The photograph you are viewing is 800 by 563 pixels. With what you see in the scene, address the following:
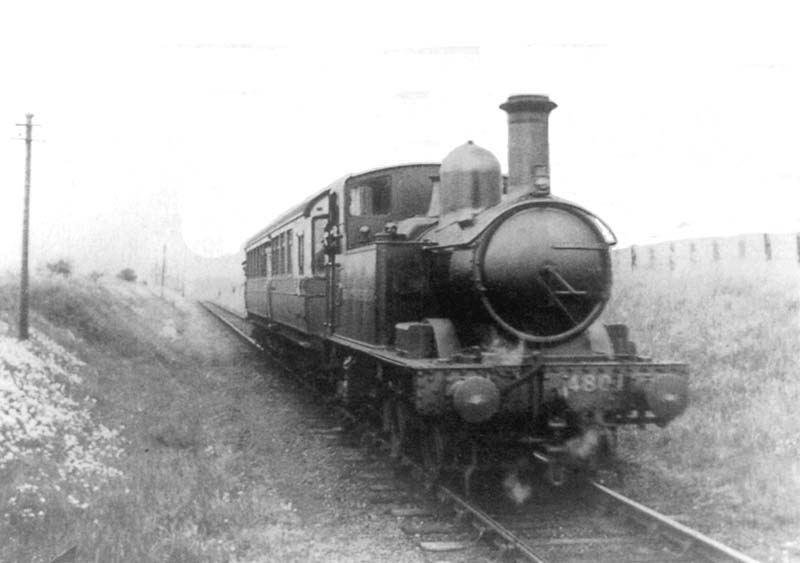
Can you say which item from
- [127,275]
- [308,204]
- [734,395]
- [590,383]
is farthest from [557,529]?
[127,275]

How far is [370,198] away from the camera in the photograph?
9320 millimetres

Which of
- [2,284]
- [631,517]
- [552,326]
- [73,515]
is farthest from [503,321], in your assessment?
[2,284]

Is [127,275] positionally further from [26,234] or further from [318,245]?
[318,245]

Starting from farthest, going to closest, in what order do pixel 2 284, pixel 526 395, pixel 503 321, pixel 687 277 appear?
pixel 2 284 < pixel 687 277 < pixel 503 321 < pixel 526 395

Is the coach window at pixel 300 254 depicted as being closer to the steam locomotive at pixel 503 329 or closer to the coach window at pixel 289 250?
the coach window at pixel 289 250

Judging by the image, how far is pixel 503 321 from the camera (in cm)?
702

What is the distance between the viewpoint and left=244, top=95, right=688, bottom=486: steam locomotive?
657 centimetres

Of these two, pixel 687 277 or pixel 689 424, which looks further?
pixel 687 277

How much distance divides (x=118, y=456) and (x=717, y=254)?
14441 mm

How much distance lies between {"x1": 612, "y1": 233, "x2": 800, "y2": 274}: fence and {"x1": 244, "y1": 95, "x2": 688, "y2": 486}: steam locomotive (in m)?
8.30

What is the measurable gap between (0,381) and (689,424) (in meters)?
7.33

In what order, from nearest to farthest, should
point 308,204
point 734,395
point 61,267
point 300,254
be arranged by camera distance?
point 734,395, point 308,204, point 300,254, point 61,267

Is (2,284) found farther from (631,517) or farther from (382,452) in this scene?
(631,517)

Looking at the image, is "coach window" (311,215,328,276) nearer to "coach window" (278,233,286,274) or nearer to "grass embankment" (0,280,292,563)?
"grass embankment" (0,280,292,563)
